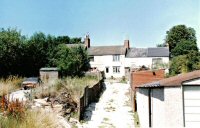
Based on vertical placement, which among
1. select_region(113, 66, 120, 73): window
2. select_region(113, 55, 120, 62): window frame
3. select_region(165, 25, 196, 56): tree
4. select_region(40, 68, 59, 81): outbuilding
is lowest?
A: select_region(40, 68, 59, 81): outbuilding

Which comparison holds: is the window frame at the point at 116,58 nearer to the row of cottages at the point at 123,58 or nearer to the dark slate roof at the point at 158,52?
the row of cottages at the point at 123,58

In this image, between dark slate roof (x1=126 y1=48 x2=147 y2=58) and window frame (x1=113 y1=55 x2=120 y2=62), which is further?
window frame (x1=113 y1=55 x2=120 y2=62)

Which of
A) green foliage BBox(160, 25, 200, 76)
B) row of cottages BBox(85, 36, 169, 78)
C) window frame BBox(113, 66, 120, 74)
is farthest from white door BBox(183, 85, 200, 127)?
window frame BBox(113, 66, 120, 74)

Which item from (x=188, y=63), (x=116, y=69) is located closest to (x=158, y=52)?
(x=116, y=69)

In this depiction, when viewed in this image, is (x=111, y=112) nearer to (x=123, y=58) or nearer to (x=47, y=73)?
(x=47, y=73)

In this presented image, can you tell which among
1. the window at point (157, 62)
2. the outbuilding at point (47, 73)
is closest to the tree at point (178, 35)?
the window at point (157, 62)

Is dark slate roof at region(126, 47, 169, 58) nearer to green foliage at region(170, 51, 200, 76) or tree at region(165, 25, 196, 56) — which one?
green foliage at region(170, 51, 200, 76)

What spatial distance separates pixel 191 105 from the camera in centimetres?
1360

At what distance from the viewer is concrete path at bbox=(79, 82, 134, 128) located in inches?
858

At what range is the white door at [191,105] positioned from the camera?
13.5 meters

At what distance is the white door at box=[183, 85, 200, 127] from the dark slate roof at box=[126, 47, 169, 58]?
49.6m

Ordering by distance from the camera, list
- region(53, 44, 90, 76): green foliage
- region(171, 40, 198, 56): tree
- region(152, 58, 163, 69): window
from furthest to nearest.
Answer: region(171, 40, 198, 56): tree → region(152, 58, 163, 69): window → region(53, 44, 90, 76): green foliage

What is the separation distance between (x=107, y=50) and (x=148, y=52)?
8.09m

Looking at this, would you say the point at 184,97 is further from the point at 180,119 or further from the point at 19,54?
the point at 19,54
